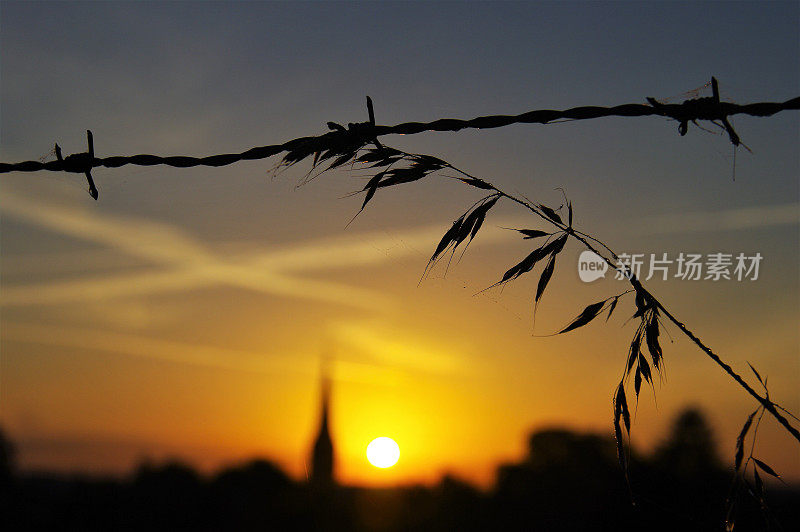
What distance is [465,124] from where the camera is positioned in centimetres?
265

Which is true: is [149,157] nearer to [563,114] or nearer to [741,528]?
[563,114]

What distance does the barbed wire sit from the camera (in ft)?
7.79

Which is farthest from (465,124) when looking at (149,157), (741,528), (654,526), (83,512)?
(83,512)

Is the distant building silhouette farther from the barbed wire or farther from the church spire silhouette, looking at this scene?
the barbed wire

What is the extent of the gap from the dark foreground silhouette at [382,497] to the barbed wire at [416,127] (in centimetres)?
6665

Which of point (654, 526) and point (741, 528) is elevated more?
point (741, 528)

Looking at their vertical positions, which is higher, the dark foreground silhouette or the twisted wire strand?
the twisted wire strand

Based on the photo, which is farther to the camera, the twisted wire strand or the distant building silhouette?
the distant building silhouette

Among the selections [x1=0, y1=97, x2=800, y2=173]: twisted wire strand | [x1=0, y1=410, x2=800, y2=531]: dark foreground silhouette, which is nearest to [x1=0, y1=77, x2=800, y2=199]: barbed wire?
[x1=0, y1=97, x2=800, y2=173]: twisted wire strand

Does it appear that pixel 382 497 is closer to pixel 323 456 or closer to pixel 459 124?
pixel 323 456

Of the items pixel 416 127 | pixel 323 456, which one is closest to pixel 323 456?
pixel 323 456

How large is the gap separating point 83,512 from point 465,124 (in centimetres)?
12904

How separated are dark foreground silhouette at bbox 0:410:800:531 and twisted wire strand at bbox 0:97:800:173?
66.8 m

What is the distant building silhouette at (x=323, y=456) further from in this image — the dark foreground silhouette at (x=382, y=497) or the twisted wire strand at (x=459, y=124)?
the twisted wire strand at (x=459, y=124)
